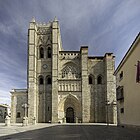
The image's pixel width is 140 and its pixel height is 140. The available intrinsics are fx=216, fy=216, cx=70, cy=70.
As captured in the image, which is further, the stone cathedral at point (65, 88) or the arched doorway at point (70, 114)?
the arched doorway at point (70, 114)

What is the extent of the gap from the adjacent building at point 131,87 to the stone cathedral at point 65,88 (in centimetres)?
1469

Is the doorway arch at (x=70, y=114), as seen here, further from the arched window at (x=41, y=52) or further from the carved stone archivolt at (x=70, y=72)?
the arched window at (x=41, y=52)

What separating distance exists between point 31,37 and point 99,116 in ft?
64.2

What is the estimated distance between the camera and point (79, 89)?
3988 cm

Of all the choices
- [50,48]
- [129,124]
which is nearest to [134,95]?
[129,124]

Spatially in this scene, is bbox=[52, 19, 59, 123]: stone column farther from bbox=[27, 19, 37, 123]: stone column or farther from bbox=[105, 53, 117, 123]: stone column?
bbox=[105, 53, 117, 123]: stone column

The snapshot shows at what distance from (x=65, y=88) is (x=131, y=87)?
2099 cm

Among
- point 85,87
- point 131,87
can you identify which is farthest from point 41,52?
point 131,87

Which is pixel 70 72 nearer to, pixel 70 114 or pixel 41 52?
pixel 41 52

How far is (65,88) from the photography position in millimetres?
39938

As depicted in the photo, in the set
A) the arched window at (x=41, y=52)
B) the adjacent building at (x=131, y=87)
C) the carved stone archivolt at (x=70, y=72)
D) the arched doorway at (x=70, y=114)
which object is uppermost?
the arched window at (x=41, y=52)

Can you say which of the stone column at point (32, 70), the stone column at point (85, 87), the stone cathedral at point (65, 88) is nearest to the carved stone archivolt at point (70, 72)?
the stone cathedral at point (65, 88)

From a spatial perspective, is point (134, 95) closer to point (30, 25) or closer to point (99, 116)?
point (99, 116)

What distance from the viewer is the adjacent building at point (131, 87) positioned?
17.8 metres
